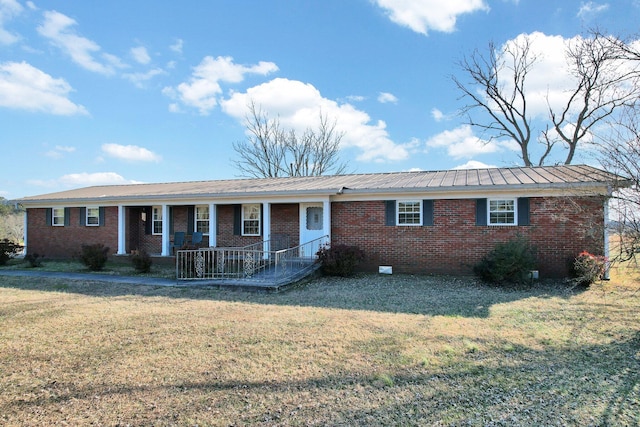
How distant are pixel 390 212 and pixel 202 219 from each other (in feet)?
26.0

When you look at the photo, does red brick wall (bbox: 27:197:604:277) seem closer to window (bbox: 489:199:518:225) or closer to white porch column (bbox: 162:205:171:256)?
window (bbox: 489:199:518:225)

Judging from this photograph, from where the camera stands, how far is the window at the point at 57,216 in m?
17.3

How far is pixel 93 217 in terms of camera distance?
658 inches

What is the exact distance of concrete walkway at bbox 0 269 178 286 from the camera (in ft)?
36.6

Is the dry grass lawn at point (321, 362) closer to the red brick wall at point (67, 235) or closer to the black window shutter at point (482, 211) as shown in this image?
the black window shutter at point (482, 211)

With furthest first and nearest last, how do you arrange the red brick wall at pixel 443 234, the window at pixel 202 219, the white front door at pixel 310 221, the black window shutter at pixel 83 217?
1. the black window shutter at pixel 83 217
2. the window at pixel 202 219
3. the white front door at pixel 310 221
4. the red brick wall at pixel 443 234

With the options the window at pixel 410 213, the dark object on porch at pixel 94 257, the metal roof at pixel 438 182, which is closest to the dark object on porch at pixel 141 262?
the dark object on porch at pixel 94 257

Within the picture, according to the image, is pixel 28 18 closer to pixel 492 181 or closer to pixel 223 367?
pixel 223 367

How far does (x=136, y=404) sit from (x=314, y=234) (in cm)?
1039

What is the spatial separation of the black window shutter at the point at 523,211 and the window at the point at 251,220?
913 centimetres

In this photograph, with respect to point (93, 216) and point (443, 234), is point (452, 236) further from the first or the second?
point (93, 216)

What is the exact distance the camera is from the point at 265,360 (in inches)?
185

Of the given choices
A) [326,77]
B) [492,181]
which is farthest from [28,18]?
[326,77]

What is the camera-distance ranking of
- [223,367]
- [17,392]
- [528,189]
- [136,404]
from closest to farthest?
[136,404] < [17,392] < [223,367] < [528,189]
